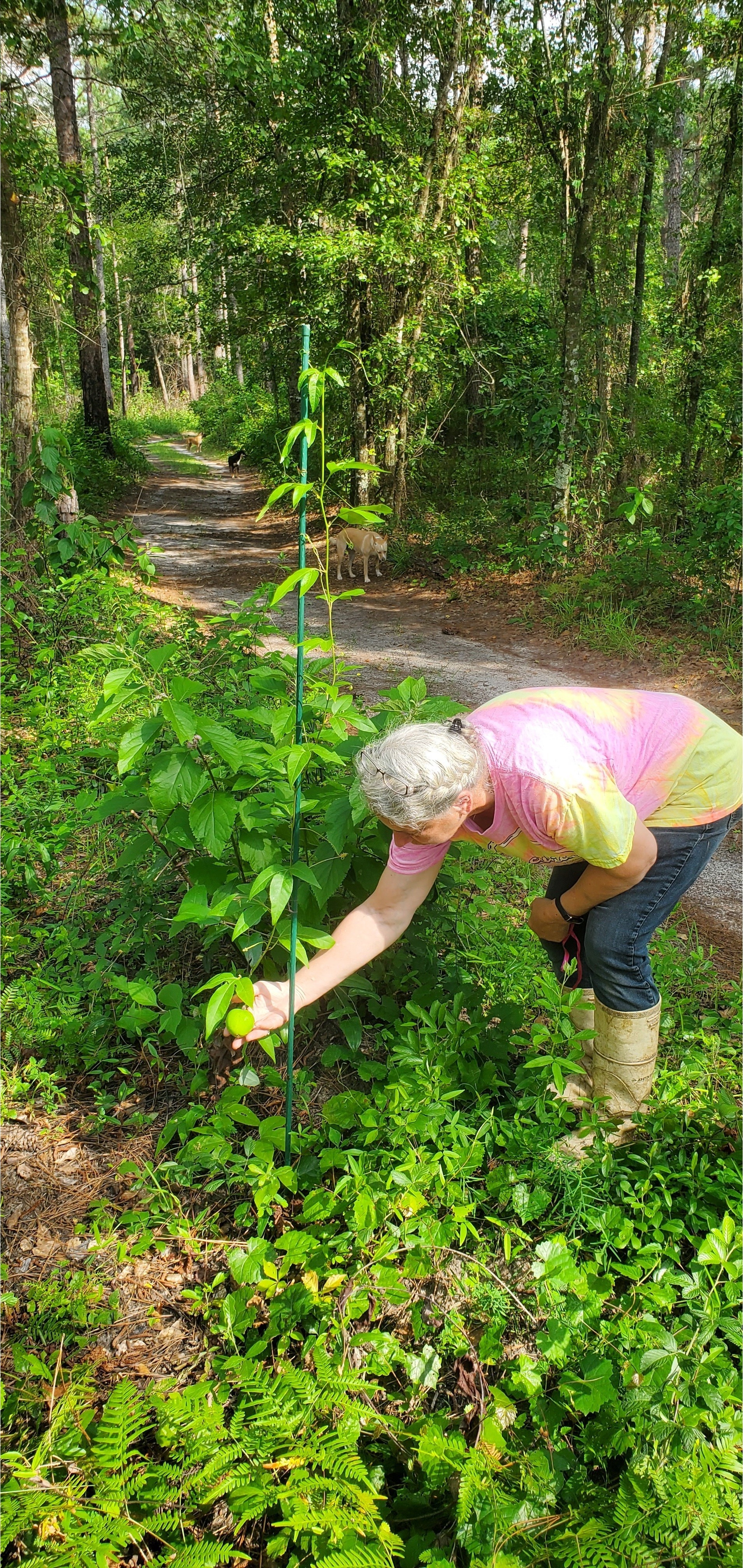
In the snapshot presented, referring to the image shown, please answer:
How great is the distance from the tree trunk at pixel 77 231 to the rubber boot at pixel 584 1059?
7136mm

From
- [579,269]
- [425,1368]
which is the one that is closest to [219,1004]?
[425,1368]

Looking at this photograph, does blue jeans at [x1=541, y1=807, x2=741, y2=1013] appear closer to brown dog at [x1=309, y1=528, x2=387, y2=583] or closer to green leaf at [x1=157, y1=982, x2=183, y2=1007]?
green leaf at [x1=157, y1=982, x2=183, y2=1007]

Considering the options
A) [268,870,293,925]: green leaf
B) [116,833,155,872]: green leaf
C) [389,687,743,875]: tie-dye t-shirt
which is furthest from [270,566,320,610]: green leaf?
[116,833,155,872]: green leaf

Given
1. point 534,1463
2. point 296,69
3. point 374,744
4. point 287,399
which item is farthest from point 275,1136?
point 287,399

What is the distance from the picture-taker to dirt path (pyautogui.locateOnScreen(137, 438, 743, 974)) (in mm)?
4234

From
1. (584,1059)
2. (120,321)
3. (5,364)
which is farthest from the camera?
(120,321)

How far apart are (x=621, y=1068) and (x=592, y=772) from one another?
0.87 meters

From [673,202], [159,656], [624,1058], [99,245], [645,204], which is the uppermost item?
[673,202]

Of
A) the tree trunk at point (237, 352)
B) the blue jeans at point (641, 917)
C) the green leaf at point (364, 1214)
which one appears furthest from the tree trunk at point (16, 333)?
the green leaf at point (364, 1214)

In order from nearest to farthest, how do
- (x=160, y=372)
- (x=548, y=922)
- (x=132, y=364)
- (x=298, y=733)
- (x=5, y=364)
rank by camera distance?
(x=298, y=733), (x=548, y=922), (x=5, y=364), (x=132, y=364), (x=160, y=372)

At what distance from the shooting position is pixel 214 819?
6.27 ft

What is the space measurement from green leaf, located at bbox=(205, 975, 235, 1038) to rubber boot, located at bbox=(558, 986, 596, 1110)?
3.34ft

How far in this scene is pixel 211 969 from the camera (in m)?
2.56

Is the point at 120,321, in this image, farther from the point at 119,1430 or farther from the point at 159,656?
the point at 119,1430
